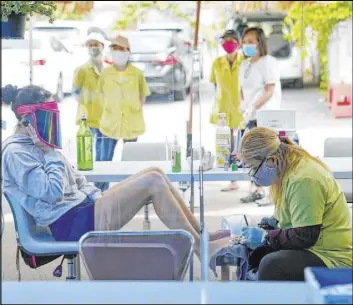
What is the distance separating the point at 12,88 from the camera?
11.9 feet

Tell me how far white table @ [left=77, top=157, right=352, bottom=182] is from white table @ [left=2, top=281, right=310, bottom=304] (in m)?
1.90

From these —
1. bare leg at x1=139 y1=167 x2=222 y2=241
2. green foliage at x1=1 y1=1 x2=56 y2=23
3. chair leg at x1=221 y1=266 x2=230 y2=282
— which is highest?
green foliage at x1=1 y1=1 x2=56 y2=23

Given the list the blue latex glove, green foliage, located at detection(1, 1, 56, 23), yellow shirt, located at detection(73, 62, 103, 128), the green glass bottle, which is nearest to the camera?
the blue latex glove

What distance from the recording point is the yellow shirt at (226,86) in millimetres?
6602

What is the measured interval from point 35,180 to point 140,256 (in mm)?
712

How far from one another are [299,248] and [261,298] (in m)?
1.16

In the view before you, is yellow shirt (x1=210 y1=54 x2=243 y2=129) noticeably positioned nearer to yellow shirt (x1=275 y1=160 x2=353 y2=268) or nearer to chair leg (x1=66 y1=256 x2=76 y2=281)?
chair leg (x1=66 y1=256 x2=76 y2=281)

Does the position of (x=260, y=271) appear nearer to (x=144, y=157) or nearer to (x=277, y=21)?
(x=144, y=157)

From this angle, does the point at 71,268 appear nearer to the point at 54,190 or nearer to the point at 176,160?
the point at 54,190

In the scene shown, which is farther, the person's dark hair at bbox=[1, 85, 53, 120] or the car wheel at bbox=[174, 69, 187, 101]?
the car wheel at bbox=[174, 69, 187, 101]

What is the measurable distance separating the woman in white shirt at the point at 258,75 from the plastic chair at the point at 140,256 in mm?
3150

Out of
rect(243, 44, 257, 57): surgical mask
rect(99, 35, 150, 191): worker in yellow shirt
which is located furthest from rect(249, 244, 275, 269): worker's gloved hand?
rect(243, 44, 257, 57): surgical mask

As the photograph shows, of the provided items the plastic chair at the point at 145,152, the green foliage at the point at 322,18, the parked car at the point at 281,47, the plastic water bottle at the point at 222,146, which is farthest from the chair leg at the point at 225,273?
the parked car at the point at 281,47

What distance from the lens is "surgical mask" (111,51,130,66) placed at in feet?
19.6
